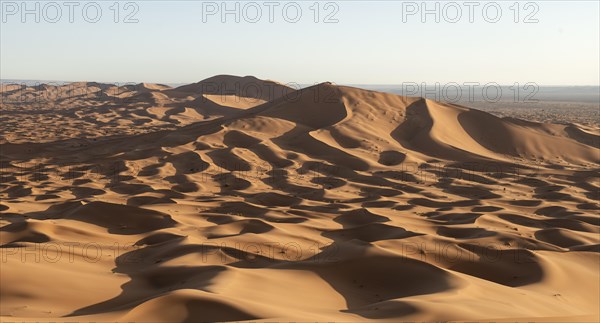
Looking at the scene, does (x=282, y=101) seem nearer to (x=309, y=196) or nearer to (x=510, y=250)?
(x=309, y=196)

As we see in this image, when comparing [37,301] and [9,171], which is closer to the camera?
[37,301]

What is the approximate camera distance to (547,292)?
Result: 456cm

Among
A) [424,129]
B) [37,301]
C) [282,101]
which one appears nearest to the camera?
[37,301]

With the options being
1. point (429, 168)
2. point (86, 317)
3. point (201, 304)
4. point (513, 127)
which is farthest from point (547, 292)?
point (513, 127)

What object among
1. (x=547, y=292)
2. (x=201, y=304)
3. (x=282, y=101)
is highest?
(x=282, y=101)

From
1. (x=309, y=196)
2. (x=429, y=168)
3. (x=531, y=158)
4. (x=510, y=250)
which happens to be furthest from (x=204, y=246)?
(x=531, y=158)

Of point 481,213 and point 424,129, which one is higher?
point 424,129

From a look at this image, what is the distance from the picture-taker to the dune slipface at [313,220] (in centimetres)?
388

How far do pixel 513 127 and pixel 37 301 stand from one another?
1427 centimetres

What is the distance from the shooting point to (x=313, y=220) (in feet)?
23.4

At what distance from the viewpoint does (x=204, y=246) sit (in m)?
5.49

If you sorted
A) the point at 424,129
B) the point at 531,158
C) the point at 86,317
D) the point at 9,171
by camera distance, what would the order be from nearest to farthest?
1. the point at 86,317
2. the point at 9,171
3. the point at 531,158
4. the point at 424,129

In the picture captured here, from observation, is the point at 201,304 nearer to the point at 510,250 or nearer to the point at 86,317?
the point at 86,317

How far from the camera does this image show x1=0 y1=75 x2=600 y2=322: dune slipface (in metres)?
3.88
